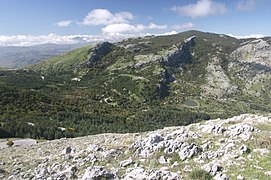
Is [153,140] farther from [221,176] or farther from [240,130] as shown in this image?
[221,176]

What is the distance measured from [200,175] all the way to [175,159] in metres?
4.15

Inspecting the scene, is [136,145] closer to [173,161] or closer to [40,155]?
[173,161]

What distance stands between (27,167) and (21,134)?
2410 inches

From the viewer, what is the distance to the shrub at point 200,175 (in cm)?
2163

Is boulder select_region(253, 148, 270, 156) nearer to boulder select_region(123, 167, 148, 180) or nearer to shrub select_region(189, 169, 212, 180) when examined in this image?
shrub select_region(189, 169, 212, 180)

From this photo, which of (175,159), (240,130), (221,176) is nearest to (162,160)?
(175,159)

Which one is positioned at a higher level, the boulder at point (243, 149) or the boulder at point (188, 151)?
the boulder at point (243, 149)

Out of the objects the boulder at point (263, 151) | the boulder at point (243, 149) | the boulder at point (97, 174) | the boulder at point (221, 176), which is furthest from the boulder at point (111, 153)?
the boulder at point (263, 151)

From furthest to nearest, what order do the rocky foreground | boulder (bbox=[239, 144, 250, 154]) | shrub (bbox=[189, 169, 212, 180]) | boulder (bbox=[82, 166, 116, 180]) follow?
1. boulder (bbox=[239, 144, 250, 154])
2. boulder (bbox=[82, 166, 116, 180])
3. the rocky foreground
4. shrub (bbox=[189, 169, 212, 180])

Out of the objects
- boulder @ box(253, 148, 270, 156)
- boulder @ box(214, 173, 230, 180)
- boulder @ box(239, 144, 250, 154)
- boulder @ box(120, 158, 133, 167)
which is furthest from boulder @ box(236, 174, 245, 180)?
boulder @ box(120, 158, 133, 167)

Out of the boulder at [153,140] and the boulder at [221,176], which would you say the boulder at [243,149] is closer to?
the boulder at [221,176]

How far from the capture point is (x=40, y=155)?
3688 centimetres

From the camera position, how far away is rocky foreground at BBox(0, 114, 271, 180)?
22.7 m

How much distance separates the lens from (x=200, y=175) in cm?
2188
